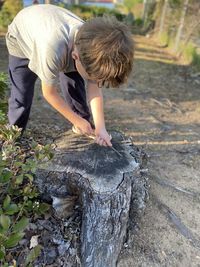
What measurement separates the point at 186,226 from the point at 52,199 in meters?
0.85

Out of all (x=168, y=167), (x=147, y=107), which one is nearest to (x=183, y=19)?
(x=147, y=107)

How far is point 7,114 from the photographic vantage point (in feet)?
8.11

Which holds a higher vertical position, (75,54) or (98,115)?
(75,54)

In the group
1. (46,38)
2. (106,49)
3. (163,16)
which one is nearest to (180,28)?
(163,16)

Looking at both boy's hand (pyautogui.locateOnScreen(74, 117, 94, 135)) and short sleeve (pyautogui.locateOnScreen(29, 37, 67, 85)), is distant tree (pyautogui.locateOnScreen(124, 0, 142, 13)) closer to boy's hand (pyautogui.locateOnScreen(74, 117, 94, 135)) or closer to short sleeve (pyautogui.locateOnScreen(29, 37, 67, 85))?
boy's hand (pyautogui.locateOnScreen(74, 117, 94, 135))

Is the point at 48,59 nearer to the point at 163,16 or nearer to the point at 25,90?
the point at 25,90

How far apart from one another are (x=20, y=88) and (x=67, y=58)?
0.46 meters

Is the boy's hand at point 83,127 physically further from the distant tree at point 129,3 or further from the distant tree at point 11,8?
the distant tree at point 129,3

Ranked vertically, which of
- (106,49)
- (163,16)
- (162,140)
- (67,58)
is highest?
(106,49)

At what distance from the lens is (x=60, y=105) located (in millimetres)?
2021

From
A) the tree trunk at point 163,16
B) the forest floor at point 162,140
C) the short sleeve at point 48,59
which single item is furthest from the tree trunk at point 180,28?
the short sleeve at point 48,59

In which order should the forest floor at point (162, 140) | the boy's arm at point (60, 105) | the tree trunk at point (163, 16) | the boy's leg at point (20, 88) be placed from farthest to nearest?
1. the tree trunk at point (163, 16)
2. the boy's leg at point (20, 88)
3. the forest floor at point (162, 140)
4. the boy's arm at point (60, 105)

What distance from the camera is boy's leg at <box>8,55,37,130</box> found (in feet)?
7.41

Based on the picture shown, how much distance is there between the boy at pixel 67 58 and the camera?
1686 mm
